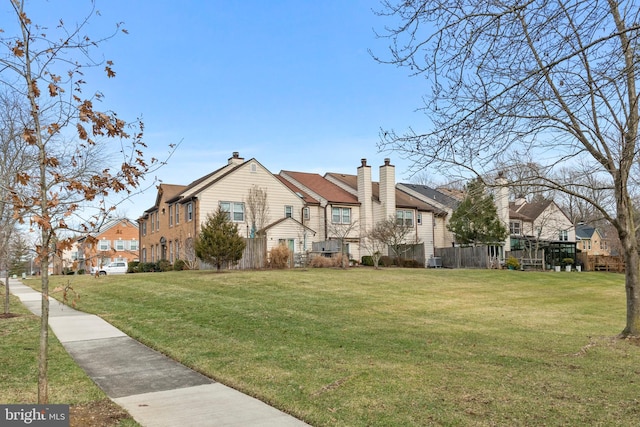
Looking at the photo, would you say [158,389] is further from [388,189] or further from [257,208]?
[388,189]

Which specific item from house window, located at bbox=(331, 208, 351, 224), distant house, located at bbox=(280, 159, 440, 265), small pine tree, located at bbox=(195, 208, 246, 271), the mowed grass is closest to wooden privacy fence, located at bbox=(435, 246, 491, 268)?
distant house, located at bbox=(280, 159, 440, 265)

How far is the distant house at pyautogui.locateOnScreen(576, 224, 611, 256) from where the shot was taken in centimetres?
6700

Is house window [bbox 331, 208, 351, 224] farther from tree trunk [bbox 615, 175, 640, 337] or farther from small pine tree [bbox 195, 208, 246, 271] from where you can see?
tree trunk [bbox 615, 175, 640, 337]

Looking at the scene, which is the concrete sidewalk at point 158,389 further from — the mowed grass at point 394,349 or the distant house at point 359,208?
the distant house at point 359,208

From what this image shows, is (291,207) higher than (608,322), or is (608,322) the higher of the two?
(291,207)

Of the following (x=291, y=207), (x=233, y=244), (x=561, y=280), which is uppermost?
(x=291, y=207)

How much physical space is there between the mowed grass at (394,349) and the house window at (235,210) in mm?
13198

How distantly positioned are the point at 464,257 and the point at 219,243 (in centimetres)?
2099

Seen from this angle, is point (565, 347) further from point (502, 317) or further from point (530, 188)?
point (502, 317)

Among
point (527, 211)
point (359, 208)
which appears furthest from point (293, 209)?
point (527, 211)

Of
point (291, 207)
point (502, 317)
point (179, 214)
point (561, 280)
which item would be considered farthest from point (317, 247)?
point (502, 317)

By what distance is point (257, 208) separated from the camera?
109ft

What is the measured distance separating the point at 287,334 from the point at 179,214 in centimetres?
2670

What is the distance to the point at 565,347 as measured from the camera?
9.56 meters
